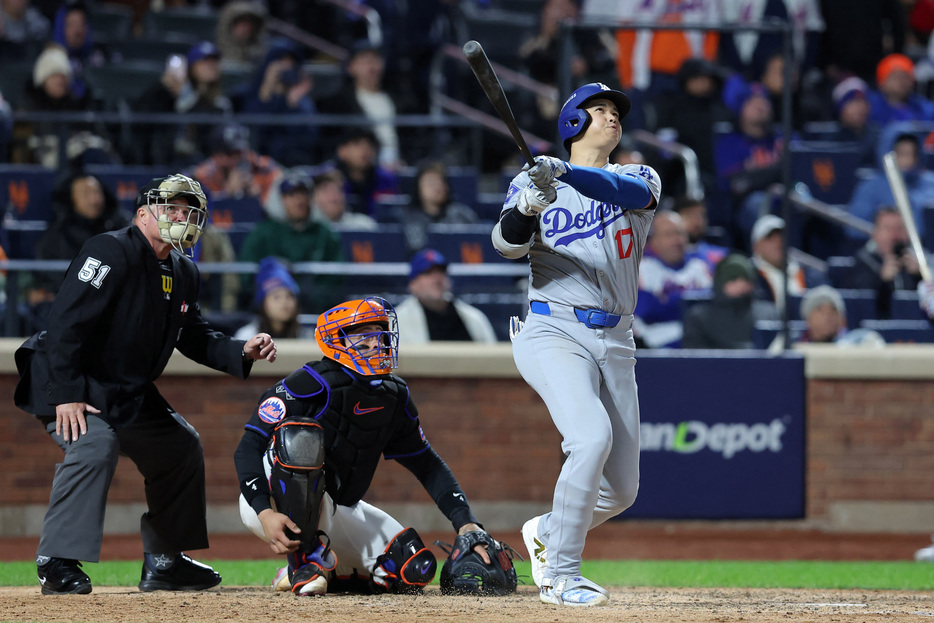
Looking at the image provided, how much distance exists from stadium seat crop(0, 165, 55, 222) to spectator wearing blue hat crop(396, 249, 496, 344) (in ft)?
9.66

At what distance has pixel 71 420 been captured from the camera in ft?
15.5

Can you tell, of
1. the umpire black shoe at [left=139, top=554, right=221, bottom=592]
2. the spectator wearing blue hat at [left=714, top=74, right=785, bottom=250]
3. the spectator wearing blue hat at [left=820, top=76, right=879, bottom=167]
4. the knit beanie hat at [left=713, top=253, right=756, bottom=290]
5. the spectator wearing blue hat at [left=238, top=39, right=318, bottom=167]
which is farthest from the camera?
the spectator wearing blue hat at [left=820, top=76, right=879, bottom=167]

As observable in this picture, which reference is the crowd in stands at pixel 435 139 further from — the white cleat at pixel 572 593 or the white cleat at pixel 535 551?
the white cleat at pixel 572 593

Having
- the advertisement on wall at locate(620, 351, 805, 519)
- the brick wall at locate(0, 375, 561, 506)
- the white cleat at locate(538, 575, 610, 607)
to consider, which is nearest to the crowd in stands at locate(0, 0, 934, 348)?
the advertisement on wall at locate(620, 351, 805, 519)

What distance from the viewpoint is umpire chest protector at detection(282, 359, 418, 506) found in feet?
16.3

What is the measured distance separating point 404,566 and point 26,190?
571 centimetres

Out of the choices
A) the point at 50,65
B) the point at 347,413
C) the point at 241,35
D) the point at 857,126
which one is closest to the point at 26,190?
the point at 50,65

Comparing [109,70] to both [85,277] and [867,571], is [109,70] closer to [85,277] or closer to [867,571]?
[85,277]

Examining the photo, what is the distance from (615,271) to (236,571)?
9.63ft

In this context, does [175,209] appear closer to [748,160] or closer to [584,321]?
[584,321]

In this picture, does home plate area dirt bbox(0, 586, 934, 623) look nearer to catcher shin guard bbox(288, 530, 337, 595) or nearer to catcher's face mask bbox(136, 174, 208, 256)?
catcher shin guard bbox(288, 530, 337, 595)

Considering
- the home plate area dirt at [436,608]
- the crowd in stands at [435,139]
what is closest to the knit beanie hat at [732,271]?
the crowd in stands at [435,139]

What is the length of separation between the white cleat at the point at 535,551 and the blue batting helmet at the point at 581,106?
5.16 feet

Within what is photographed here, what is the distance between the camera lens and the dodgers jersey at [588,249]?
470 centimetres
